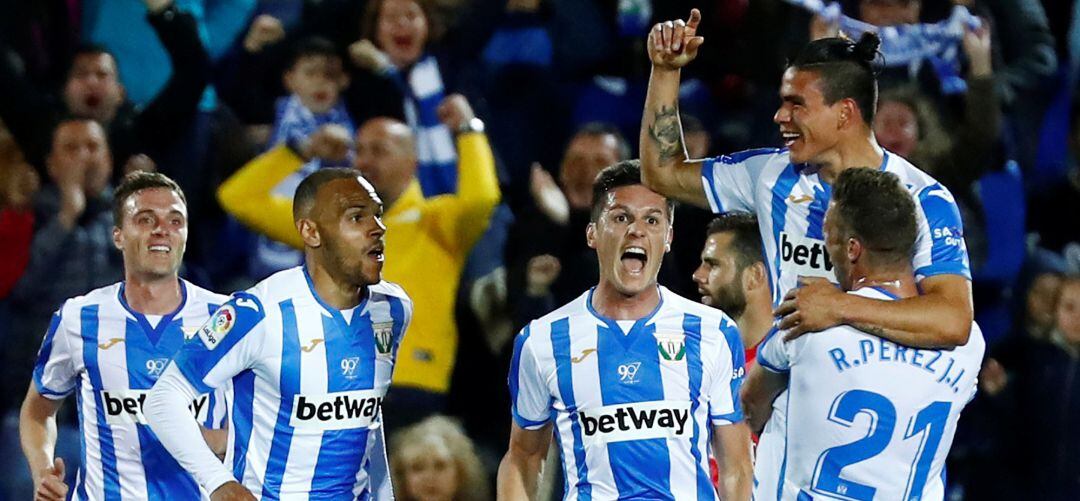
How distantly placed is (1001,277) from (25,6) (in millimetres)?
4527

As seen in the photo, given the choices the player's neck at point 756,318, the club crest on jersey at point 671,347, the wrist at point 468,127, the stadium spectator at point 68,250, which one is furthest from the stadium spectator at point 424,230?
the club crest on jersey at point 671,347

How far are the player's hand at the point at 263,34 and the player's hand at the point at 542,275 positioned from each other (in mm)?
1680

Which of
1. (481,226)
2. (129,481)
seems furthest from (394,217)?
(129,481)

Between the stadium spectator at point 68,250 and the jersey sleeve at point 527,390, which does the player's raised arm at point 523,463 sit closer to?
the jersey sleeve at point 527,390

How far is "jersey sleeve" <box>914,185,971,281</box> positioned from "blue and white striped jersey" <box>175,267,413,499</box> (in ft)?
5.12

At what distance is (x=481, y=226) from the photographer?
22.1 ft

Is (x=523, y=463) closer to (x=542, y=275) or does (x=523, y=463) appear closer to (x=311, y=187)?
(x=311, y=187)

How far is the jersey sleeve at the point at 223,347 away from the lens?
15.2 ft

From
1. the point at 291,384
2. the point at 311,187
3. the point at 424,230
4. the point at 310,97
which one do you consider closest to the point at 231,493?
the point at 291,384

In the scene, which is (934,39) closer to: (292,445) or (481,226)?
(481,226)

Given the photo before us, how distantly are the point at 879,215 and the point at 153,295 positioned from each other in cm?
260

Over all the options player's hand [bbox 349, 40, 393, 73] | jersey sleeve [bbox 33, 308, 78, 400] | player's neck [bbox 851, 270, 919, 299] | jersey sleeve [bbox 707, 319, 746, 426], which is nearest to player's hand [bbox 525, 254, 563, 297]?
player's hand [bbox 349, 40, 393, 73]

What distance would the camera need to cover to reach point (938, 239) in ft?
14.4

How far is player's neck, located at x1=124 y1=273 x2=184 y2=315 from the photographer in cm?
553
